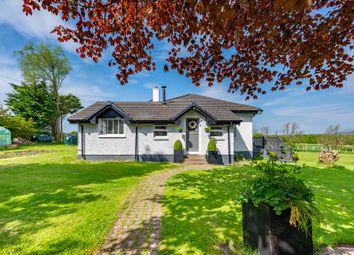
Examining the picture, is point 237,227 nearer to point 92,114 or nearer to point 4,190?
point 4,190

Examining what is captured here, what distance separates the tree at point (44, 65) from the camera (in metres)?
33.7

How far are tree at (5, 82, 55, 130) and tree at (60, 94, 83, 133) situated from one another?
327cm

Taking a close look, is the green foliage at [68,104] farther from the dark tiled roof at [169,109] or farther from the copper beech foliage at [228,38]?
the copper beech foliage at [228,38]

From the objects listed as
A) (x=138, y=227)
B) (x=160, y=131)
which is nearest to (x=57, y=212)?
(x=138, y=227)

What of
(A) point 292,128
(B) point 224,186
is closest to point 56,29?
(B) point 224,186

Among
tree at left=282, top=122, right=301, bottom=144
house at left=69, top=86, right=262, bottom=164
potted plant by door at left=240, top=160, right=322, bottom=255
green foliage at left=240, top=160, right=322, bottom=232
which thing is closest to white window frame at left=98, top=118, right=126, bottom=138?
house at left=69, top=86, right=262, bottom=164

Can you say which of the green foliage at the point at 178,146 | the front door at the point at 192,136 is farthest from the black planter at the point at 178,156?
the front door at the point at 192,136

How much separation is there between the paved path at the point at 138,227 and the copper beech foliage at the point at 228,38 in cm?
335

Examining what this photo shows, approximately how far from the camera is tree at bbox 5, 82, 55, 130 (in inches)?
1369

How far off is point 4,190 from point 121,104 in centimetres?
1102

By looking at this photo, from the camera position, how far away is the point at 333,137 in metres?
25.7

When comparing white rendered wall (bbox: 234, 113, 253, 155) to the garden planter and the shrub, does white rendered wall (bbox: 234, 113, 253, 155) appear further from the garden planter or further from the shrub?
the garden planter

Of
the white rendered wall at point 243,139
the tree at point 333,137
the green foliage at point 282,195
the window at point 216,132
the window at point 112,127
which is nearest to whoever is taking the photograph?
the green foliage at point 282,195

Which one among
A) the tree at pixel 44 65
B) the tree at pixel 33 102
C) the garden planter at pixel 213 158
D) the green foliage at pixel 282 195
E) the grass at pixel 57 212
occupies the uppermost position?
the tree at pixel 44 65
